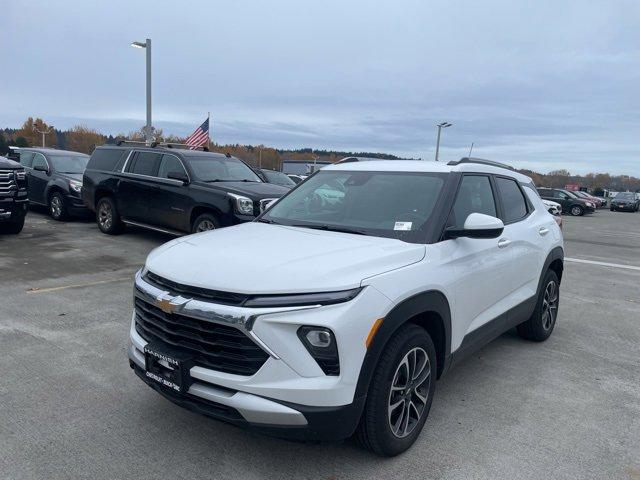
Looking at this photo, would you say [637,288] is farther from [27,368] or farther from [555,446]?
[27,368]

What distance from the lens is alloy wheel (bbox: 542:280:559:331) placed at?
536cm

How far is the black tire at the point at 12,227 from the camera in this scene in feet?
34.0

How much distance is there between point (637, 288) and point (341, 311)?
789cm

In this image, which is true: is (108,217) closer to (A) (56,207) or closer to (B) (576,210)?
(A) (56,207)

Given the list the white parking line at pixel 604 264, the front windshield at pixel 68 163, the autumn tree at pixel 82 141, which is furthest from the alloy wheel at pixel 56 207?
the autumn tree at pixel 82 141

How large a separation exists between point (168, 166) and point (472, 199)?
23.9ft

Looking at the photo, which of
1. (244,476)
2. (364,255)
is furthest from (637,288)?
(244,476)

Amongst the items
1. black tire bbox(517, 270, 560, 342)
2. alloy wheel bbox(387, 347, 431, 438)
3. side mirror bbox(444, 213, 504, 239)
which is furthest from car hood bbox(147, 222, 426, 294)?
black tire bbox(517, 270, 560, 342)

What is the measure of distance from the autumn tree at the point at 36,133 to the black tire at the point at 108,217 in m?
78.3

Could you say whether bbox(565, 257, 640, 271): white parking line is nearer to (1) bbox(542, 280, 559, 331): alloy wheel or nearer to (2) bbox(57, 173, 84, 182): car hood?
(1) bbox(542, 280, 559, 331): alloy wheel

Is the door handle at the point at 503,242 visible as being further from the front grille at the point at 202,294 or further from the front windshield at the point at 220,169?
the front windshield at the point at 220,169

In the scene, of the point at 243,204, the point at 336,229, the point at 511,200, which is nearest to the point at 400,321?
the point at 336,229

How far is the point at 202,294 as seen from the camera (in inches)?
109

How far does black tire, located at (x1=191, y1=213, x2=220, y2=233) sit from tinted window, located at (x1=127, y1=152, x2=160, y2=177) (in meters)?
1.62
